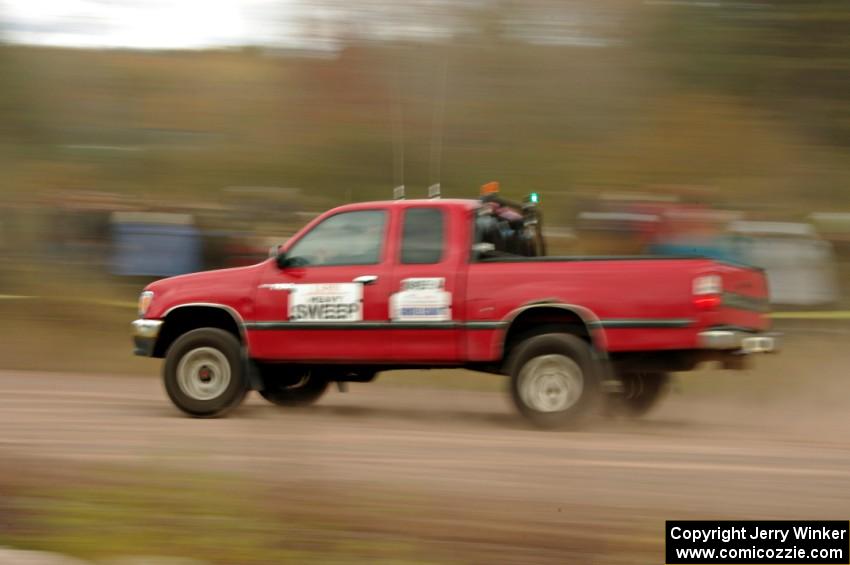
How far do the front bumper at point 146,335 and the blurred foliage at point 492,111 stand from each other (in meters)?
9.04

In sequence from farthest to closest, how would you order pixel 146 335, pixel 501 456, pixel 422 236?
pixel 146 335 < pixel 422 236 < pixel 501 456

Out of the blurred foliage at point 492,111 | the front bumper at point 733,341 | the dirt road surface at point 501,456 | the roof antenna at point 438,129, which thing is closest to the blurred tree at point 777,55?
the blurred foliage at point 492,111

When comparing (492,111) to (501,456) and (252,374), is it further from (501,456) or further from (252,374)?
(501,456)

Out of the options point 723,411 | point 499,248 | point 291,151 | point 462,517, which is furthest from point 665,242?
point 291,151

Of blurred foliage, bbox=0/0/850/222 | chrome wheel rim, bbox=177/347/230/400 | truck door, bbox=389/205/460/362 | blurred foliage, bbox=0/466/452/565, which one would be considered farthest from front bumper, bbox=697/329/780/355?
blurred foliage, bbox=0/0/850/222

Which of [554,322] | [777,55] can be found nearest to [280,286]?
[554,322]

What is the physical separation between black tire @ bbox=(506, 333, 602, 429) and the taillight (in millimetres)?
868

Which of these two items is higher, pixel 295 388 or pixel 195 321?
pixel 195 321

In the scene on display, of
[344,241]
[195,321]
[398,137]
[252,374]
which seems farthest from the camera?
[398,137]

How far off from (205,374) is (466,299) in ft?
7.51

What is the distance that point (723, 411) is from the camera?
10742mm

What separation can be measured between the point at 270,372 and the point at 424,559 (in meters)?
5.08

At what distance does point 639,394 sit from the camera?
9.52 m

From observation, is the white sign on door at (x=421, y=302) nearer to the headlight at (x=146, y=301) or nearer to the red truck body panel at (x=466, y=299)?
the red truck body panel at (x=466, y=299)
